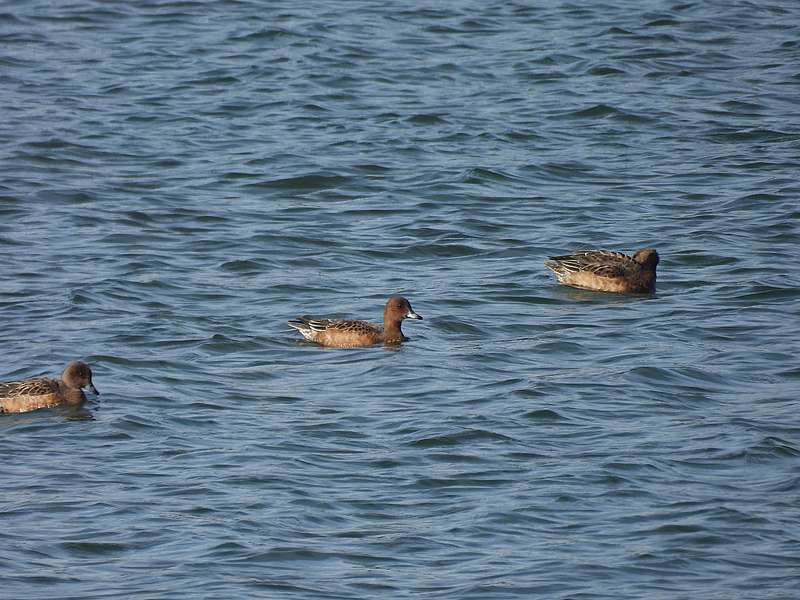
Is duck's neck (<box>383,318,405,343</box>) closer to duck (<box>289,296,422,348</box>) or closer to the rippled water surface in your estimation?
duck (<box>289,296,422,348</box>)

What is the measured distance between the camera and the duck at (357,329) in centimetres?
1379

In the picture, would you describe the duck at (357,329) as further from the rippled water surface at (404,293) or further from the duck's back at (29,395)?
the duck's back at (29,395)

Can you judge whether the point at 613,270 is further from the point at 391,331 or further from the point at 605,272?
the point at 391,331

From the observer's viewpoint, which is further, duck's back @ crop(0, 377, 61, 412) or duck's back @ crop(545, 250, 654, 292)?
duck's back @ crop(545, 250, 654, 292)

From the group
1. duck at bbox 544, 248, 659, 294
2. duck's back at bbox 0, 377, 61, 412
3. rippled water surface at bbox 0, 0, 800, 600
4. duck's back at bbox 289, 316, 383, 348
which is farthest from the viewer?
duck at bbox 544, 248, 659, 294

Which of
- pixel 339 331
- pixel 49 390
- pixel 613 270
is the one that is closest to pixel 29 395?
pixel 49 390

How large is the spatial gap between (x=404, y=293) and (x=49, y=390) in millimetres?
4419

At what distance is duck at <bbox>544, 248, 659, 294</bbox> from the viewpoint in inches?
602

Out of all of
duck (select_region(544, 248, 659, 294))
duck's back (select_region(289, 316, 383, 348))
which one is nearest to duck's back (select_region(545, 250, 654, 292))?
duck (select_region(544, 248, 659, 294))

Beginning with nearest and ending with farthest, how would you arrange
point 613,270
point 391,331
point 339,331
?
1. point 339,331
2. point 391,331
3. point 613,270

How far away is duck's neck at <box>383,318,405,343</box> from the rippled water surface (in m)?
0.35

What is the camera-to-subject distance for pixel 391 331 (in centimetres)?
1410

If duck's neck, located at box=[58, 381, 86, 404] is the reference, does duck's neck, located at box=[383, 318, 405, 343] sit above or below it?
below

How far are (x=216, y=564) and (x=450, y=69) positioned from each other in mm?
16726
